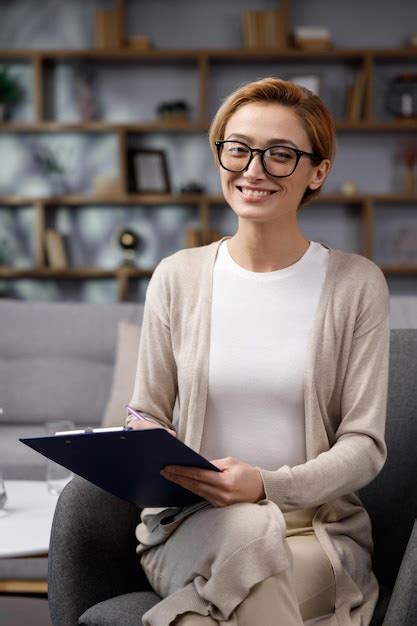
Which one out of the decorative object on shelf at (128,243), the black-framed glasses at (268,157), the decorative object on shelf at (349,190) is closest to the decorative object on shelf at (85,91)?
the decorative object on shelf at (128,243)

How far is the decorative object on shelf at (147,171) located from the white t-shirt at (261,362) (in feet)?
12.0

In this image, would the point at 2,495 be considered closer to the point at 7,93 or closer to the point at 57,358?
the point at 57,358

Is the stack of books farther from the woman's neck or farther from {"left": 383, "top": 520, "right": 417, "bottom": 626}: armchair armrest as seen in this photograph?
{"left": 383, "top": 520, "right": 417, "bottom": 626}: armchair armrest

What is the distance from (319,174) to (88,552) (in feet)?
2.47

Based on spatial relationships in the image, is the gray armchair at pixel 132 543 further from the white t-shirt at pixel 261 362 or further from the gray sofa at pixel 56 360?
the gray sofa at pixel 56 360

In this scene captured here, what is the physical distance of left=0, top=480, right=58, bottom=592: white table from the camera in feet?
6.26

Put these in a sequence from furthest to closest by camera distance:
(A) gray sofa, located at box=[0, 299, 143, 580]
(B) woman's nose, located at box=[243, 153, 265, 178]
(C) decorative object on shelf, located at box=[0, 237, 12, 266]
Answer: (C) decorative object on shelf, located at box=[0, 237, 12, 266] < (A) gray sofa, located at box=[0, 299, 143, 580] < (B) woman's nose, located at box=[243, 153, 265, 178]

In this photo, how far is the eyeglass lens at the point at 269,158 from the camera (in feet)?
5.26

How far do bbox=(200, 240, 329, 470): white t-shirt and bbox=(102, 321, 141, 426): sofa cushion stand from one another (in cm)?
162

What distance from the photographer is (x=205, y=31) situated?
5.36 m

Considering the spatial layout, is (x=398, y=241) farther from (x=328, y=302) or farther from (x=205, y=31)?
(x=328, y=302)

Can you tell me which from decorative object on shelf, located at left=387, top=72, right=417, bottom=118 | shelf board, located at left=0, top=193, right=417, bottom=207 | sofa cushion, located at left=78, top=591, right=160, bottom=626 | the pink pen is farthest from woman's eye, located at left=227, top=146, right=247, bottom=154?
decorative object on shelf, located at left=387, top=72, right=417, bottom=118

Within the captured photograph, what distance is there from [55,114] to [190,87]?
30.6 inches

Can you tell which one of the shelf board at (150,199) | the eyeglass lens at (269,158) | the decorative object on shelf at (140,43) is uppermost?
the decorative object on shelf at (140,43)
